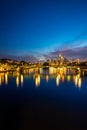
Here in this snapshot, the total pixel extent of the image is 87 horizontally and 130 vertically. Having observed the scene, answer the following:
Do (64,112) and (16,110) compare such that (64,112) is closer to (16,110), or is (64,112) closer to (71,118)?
(71,118)

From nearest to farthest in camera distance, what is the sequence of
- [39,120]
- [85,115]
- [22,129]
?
[22,129], [39,120], [85,115]

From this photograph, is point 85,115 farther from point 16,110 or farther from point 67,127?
point 16,110

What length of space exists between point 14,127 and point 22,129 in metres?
0.52

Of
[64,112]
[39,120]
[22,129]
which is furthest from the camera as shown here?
[64,112]

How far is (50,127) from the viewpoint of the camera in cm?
1128

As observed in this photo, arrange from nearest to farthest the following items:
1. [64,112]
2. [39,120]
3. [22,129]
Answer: [22,129] < [39,120] < [64,112]

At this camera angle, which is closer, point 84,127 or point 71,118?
point 84,127

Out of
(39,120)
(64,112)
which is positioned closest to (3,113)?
(39,120)

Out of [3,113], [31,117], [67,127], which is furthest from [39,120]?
[3,113]

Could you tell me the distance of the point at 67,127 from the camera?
1127cm

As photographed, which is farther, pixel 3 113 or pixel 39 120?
pixel 3 113

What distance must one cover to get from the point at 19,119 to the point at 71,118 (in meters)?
2.78

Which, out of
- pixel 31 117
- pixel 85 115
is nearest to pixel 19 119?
pixel 31 117

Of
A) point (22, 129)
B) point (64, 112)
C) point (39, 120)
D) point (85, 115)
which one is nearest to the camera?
point (22, 129)
